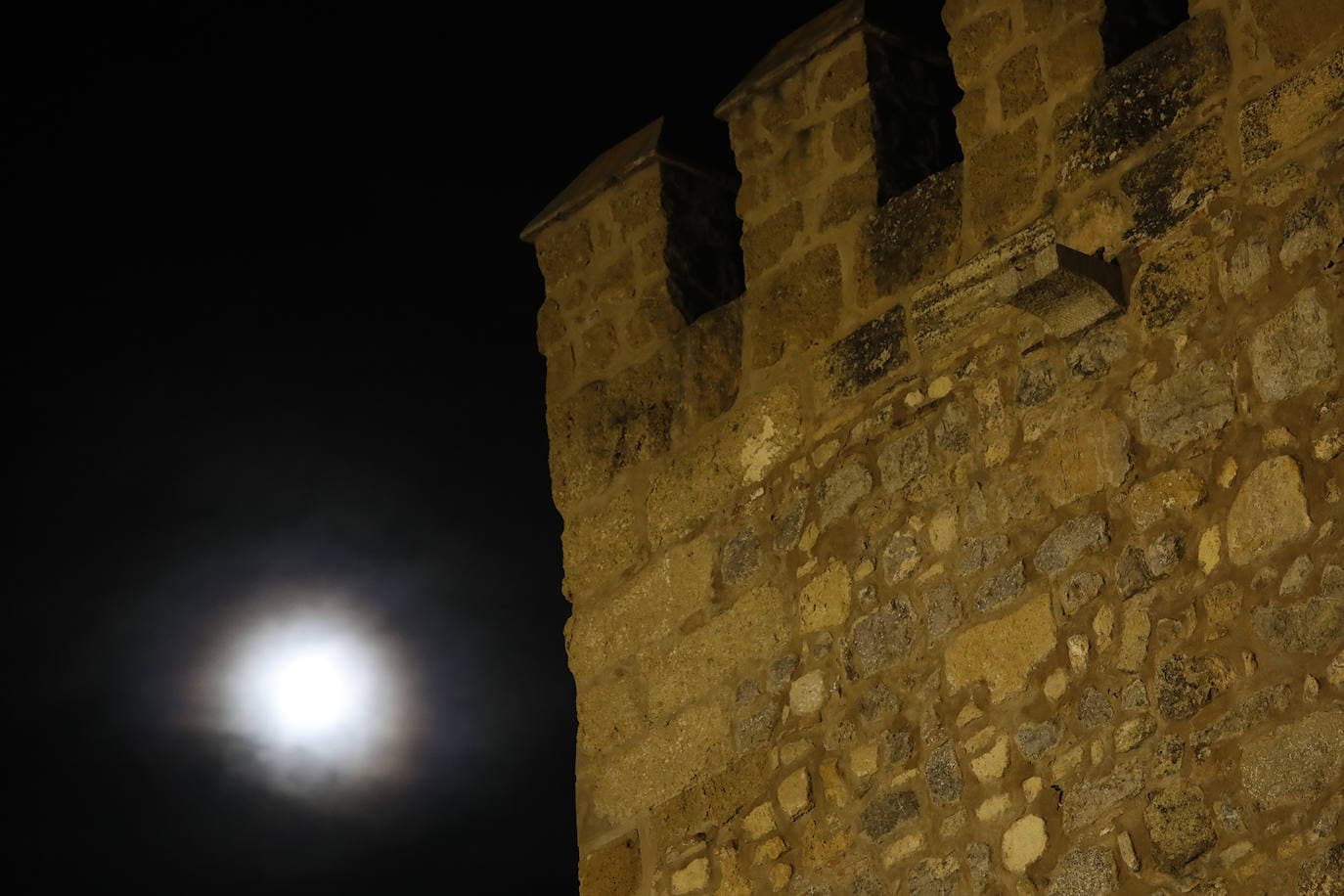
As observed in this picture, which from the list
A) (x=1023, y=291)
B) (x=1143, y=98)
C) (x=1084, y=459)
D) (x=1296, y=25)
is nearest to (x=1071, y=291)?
(x=1023, y=291)

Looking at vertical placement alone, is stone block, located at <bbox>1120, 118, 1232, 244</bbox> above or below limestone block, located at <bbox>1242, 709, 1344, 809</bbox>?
above

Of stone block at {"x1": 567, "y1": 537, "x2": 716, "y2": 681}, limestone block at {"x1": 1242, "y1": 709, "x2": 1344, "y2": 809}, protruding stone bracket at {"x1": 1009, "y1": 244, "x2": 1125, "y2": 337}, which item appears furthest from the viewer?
stone block at {"x1": 567, "y1": 537, "x2": 716, "y2": 681}

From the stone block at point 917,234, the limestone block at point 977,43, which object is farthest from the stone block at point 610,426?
the limestone block at point 977,43

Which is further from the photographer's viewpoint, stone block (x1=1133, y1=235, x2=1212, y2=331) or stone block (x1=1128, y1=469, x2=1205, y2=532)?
stone block (x1=1133, y1=235, x2=1212, y2=331)

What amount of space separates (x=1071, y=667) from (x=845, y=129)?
1.54m

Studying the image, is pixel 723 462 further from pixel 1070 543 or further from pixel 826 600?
pixel 1070 543

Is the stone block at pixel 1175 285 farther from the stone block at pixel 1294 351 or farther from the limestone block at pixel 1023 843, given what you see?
the limestone block at pixel 1023 843

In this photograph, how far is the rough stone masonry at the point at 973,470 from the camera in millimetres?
4625

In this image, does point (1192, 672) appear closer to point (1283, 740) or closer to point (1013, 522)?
point (1283, 740)

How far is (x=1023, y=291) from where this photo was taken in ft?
16.4

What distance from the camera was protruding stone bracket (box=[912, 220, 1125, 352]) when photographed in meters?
4.97

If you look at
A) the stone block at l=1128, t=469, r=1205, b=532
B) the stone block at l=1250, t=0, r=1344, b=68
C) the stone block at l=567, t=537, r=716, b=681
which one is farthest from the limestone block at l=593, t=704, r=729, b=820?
the stone block at l=1250, t=0, r=1344, b=68

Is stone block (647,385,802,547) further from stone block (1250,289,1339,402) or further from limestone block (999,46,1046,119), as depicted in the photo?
stone block (1250,289,1339,402)

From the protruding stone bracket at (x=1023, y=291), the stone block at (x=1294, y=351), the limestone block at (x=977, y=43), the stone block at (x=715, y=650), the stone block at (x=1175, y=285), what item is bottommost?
the stone block at (x=1294, y=351)
